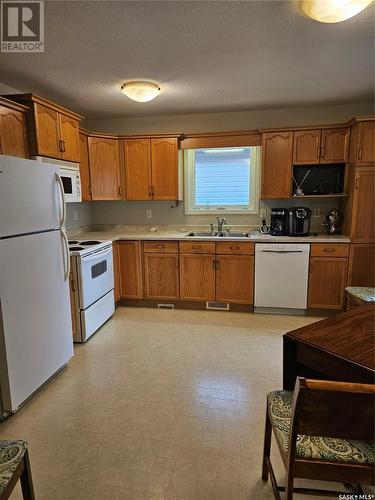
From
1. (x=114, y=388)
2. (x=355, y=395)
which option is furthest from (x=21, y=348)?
(x=355, y=395)

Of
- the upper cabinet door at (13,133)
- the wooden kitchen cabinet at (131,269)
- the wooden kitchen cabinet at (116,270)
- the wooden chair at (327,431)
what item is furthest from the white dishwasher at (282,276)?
the upper cabinet door at (13,133)

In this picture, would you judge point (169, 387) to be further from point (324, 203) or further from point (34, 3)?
point (324, 203)

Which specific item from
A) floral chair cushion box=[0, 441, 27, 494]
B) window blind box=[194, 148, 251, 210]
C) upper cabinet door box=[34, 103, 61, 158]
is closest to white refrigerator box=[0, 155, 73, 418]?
upper cabinet door box=[34, 103, 61, 158]

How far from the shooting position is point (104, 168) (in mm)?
3990

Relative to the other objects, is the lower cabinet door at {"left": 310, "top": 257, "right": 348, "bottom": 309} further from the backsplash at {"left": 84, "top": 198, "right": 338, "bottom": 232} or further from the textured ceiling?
the textured ceiling

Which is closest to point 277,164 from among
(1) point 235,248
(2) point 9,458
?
(1) point 235,248

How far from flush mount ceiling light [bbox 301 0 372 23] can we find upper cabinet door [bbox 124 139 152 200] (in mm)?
2576

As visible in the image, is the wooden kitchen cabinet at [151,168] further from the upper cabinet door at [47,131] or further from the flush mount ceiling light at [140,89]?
the upper cabinet door at [47,131]

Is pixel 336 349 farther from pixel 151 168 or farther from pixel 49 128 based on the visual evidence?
pixel 151 168

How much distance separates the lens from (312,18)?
181 centimetres

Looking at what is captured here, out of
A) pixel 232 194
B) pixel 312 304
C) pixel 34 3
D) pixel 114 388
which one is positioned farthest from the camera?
pixel 232 194

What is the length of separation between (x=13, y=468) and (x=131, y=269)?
111 inches

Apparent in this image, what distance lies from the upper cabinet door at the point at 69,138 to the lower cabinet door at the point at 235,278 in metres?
2.02

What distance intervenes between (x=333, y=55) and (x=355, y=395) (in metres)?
2.54
